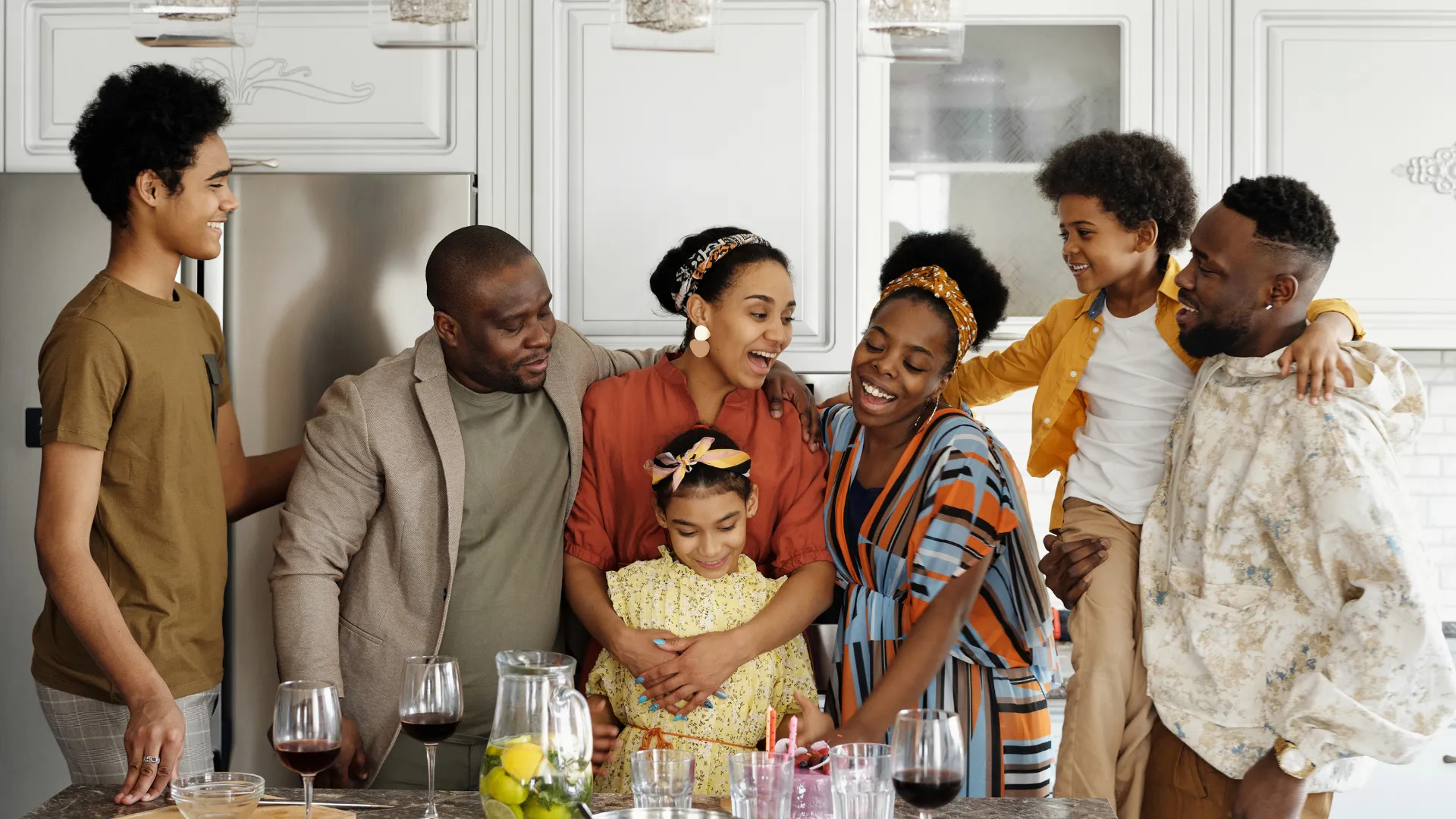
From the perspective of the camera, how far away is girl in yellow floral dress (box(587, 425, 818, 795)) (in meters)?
1.97

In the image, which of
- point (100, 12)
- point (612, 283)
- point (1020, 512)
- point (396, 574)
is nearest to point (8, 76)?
point (100, 12)

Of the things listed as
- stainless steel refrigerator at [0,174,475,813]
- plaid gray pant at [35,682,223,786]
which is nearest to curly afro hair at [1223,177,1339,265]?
stainless steel refrigerator at [0,174,475,813]

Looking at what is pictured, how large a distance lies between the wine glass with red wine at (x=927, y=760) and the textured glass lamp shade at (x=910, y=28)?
0.76m

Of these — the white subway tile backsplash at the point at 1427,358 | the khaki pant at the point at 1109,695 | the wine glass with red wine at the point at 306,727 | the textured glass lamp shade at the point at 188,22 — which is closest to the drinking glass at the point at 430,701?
the wine glass with red wine at the point at 306,727

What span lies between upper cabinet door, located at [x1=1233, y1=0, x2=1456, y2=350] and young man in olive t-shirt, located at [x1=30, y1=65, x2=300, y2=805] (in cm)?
220

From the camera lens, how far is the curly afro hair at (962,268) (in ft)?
7.90

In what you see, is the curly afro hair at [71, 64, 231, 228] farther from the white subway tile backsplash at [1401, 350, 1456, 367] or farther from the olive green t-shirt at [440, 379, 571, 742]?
the white subway tile backsplash at [1401, 350, 1456, 367]

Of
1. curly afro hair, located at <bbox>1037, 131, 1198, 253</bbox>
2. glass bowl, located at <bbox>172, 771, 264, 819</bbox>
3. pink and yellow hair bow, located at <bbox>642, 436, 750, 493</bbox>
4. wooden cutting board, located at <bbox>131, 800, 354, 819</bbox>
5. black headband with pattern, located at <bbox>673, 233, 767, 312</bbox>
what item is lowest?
wooden cutting board, located at <bbox>131, 800, 354, 819</bbox>

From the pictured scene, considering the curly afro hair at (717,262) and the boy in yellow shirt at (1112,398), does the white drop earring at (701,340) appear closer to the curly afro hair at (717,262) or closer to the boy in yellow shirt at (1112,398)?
the curly afro hair at (717,262)

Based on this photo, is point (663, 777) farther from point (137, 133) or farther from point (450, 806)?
point (137, 133)

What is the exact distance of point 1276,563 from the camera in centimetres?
200

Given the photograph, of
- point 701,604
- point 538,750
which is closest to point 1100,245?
point 701,604

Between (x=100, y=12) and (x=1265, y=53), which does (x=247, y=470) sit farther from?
(x=1265, y=53)

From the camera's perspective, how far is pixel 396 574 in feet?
6.89
